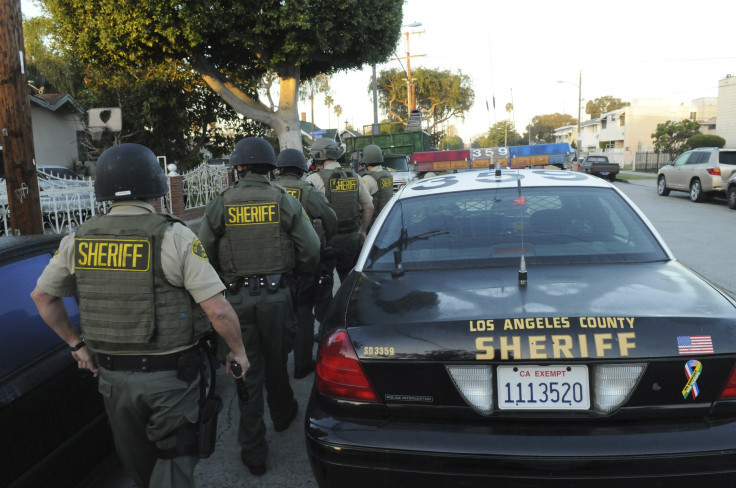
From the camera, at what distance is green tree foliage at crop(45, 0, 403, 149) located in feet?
42.0

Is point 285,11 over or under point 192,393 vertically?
over

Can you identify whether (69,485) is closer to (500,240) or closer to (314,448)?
(314,448)

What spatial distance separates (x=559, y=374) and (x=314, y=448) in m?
0.95

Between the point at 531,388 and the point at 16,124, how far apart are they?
5082 millimetres

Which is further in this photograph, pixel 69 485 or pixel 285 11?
pixel 285 11

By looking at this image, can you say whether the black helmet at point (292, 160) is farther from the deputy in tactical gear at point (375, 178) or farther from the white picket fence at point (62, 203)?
the white picket fence at point (62, 203)

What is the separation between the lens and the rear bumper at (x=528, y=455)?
183cm

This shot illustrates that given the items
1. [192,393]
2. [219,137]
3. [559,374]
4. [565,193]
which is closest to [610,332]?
[559,374]

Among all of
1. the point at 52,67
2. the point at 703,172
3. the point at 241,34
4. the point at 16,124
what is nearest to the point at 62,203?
the point at 16,124

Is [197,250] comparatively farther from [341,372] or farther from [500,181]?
[500,181]

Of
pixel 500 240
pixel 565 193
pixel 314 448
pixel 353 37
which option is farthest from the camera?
pixel 353 37

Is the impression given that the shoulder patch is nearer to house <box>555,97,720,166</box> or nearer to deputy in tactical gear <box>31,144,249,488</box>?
deputy in tactical gear <box>31,144,249,488</box>

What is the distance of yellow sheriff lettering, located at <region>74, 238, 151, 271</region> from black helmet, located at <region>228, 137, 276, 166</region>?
144 cm

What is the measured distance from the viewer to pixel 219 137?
23594 millimetres
